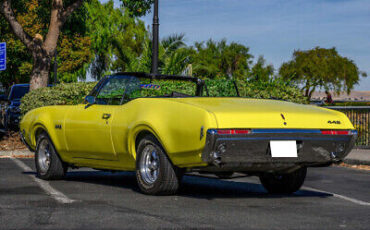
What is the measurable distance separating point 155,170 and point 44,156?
2.68m

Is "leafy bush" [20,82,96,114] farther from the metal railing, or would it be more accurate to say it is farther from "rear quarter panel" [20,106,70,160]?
"rear quarter panel" [20,106,70,160]

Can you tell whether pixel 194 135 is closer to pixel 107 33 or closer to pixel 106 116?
pixel 106 116

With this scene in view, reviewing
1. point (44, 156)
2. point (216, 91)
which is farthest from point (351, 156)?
point (44, 156)

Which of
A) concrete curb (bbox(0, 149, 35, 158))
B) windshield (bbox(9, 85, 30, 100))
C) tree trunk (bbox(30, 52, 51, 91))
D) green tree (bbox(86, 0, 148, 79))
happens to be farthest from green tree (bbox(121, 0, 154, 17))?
green tree (bbox(86, 0, 148, 79))

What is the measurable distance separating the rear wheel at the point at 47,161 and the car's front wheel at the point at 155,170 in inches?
79.3

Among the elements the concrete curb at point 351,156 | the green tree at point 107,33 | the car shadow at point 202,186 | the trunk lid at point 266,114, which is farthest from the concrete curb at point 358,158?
the green tree at point 107,33

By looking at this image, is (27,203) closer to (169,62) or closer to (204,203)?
(204,203)

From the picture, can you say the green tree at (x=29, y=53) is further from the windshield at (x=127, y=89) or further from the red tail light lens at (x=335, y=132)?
the red tail light lens at (x=335, y=132)

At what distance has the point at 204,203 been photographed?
6.79m

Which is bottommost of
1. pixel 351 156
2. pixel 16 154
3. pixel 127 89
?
pixel 16 154

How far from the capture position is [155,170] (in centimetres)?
729

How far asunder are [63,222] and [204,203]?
173 centimetres

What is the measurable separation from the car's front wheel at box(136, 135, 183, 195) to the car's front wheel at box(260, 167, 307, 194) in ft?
4.04

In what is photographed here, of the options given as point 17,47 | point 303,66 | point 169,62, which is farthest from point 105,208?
point 303,66
